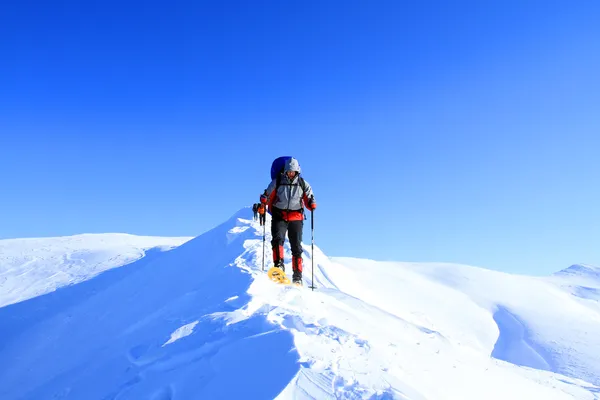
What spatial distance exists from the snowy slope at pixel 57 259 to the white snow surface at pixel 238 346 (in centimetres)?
134

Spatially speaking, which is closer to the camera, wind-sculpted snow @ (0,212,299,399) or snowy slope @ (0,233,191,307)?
wind-sculpted snow @ (0,212,299,399)

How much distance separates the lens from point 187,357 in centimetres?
566

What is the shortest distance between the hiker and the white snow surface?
720 mm

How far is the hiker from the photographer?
8.90m

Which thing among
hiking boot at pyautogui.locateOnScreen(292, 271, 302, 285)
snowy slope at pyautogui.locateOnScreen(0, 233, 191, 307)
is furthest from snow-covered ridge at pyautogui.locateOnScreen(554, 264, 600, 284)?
hiking boot at pyautogui.locateOnScreen(292, 271, 302, 285)

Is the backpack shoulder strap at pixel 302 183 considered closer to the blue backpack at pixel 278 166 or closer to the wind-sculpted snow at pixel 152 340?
the blue backpack at pixel 278 166

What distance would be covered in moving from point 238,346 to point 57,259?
70.2 feet

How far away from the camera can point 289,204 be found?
9.02 m

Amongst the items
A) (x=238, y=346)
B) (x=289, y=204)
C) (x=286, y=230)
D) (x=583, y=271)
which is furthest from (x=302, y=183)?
(x=583, y=271)

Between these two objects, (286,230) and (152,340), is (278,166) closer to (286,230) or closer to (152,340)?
(286,230)

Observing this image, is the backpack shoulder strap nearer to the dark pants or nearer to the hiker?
the hiker

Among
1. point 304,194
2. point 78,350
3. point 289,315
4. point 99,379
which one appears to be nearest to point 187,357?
point 289,315

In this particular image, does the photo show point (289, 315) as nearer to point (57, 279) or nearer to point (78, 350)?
point (78, 350)

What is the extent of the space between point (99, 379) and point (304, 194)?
4887mm
